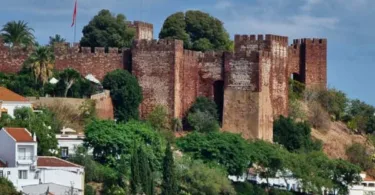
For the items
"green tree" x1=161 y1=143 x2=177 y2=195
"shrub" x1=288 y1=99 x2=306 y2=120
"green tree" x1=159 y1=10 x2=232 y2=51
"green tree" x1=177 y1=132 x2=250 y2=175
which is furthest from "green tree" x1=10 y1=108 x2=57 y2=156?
"green tree" x1=159 y1=10 x2=232 y2=51

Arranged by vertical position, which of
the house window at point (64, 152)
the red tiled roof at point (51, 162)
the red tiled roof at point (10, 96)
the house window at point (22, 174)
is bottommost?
the house window at point (22, 174)

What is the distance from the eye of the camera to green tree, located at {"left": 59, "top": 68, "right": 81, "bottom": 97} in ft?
271

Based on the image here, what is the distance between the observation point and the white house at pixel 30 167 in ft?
228

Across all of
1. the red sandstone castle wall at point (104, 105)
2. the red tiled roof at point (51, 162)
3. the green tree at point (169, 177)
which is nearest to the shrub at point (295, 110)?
the red sandstone castle wall at point (104, 105)

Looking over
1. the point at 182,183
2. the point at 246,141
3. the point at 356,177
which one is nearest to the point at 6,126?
the point at 182,183

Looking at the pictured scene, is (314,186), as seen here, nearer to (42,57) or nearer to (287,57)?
(287,57)

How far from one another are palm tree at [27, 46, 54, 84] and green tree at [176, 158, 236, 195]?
9.07 meters

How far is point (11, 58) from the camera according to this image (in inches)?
3388

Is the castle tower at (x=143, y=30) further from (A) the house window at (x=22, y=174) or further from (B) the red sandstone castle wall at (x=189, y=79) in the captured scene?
(A) the house window at (x=22, y=174)

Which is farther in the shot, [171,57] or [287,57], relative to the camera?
[287,57]

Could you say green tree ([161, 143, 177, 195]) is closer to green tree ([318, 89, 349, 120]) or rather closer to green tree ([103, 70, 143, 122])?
green tree ([103, 70, 143, 122])

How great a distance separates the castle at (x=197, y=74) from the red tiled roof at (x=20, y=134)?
13727 millimetres

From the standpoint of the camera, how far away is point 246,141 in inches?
3238

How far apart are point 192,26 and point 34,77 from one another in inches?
600
